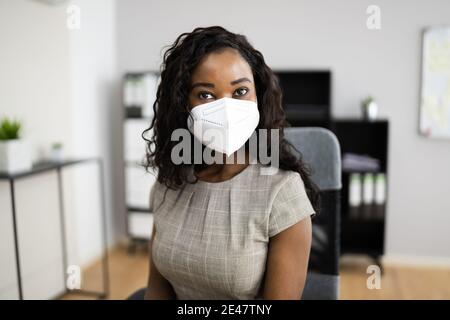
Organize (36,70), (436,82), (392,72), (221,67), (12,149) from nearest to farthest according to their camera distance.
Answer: (221,67), (12,149), (36,70), (436,82), (392,72)

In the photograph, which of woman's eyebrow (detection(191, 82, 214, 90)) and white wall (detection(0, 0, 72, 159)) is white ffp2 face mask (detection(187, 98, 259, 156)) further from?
white wall (detection(0, 0, 72, 159))

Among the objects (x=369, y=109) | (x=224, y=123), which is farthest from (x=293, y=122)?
(x=224, y=123)

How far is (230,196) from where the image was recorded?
94 centimetres

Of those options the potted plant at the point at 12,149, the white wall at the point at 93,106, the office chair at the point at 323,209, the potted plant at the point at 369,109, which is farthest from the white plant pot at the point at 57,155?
the potted plant at the point at 369,109

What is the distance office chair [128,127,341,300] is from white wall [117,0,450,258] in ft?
5.83

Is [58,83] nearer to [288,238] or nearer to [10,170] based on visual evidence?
[10,170]

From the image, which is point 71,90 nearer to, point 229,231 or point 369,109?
point 369,109

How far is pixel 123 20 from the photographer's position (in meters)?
2.96

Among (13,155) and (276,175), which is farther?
(13,155)

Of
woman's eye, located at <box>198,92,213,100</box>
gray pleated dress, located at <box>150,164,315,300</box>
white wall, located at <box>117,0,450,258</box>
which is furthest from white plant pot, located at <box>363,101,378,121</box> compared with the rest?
woman's eye, located at <box>198,92,213,100</box>

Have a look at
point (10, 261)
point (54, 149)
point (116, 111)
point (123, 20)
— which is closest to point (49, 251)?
point (10, 261)

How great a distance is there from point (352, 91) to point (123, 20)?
176 cm

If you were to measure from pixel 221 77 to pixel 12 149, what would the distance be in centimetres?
148

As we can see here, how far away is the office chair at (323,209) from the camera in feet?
3.51
